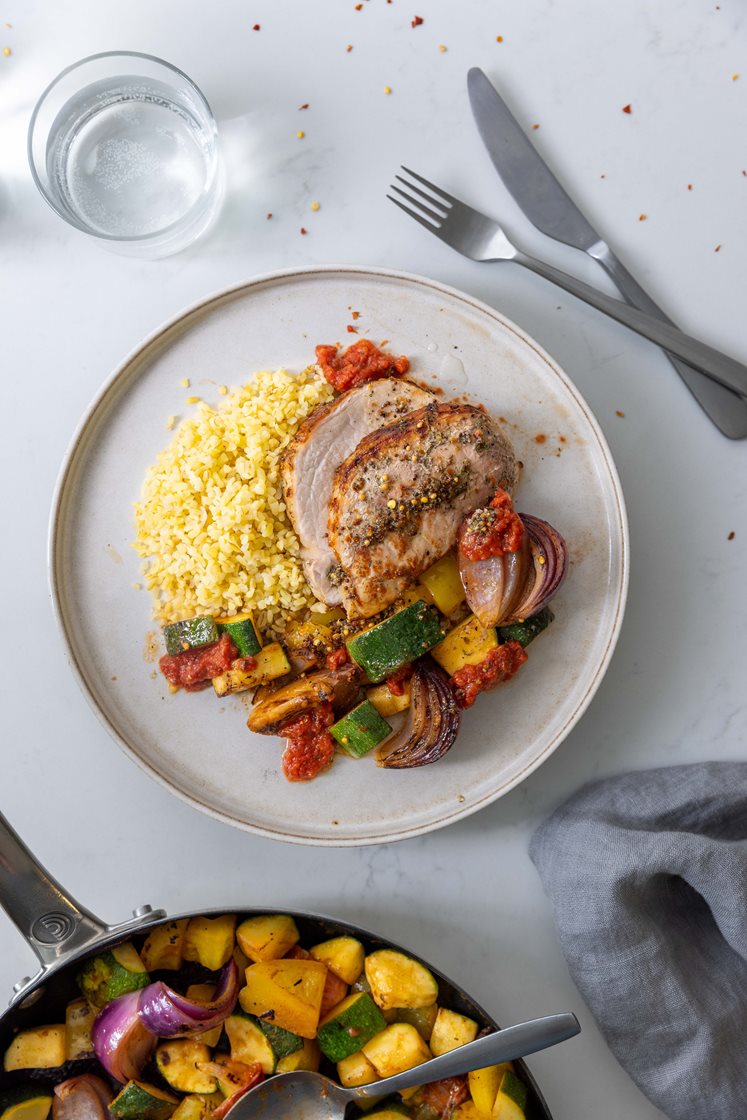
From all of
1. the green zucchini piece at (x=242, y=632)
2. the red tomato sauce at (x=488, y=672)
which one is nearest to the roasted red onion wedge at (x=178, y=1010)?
the green zucchini piece at (x=242, y=632)

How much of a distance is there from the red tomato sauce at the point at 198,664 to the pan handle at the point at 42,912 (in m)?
0.63

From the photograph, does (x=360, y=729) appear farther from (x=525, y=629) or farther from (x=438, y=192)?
(x=438, y=192)

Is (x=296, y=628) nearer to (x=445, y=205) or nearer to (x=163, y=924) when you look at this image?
(x=163, y=924)

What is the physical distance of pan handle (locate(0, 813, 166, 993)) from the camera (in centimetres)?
239

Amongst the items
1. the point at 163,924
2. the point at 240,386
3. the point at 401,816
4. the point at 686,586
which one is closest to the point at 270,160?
the point at 240,386

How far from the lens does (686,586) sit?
310 centimetres

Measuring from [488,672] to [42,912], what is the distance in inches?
55.1

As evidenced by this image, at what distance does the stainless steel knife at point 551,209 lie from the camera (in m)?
3.04

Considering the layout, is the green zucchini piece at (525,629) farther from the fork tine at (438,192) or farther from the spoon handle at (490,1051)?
the fork tine at (438,192)

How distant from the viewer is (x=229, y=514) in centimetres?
268

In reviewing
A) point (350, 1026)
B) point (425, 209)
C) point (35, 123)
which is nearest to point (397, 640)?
point (350, 1026)

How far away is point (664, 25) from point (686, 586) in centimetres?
195

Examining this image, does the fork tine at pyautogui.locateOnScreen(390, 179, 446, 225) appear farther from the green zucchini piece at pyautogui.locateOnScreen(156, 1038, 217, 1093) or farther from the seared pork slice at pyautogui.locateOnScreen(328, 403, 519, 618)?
the green zucchini piece at pyautogui.locateOnScreen(156, 1038, 217, 1093)

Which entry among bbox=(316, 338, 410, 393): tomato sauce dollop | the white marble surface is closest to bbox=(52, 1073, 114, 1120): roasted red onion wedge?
the white marble surface
